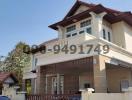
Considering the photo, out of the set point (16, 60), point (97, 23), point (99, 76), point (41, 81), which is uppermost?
point (97, 23)

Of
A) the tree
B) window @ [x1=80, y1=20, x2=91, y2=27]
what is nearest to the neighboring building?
window @ [x1=80, y1=20, x2=91, y2=27]

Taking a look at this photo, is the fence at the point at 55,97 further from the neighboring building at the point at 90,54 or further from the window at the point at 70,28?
the window at the point at 70,28

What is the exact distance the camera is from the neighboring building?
508 inches

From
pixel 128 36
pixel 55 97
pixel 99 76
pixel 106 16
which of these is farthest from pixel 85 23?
pixel 55 97

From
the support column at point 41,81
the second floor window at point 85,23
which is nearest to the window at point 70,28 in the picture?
the second floor window at point 85,23

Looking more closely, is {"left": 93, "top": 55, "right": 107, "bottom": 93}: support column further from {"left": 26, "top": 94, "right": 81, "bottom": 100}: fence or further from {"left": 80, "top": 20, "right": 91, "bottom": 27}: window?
{"left": 80, "top": 20, "right": 91, "bottom": 27}: window

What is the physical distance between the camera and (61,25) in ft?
68.6

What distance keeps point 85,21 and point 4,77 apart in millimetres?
8736

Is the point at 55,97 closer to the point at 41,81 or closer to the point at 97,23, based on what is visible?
the point at 41,81

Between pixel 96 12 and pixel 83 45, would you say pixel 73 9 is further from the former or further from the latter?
pixel 83 45

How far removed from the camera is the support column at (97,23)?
17.6 metres

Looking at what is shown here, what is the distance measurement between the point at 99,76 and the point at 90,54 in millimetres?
1533

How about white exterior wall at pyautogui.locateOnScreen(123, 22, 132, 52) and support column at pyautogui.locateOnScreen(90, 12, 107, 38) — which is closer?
support column at pyautogui.locateOnScreen(90, 12, 107, 38)

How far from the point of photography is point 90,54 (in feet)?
42.1
